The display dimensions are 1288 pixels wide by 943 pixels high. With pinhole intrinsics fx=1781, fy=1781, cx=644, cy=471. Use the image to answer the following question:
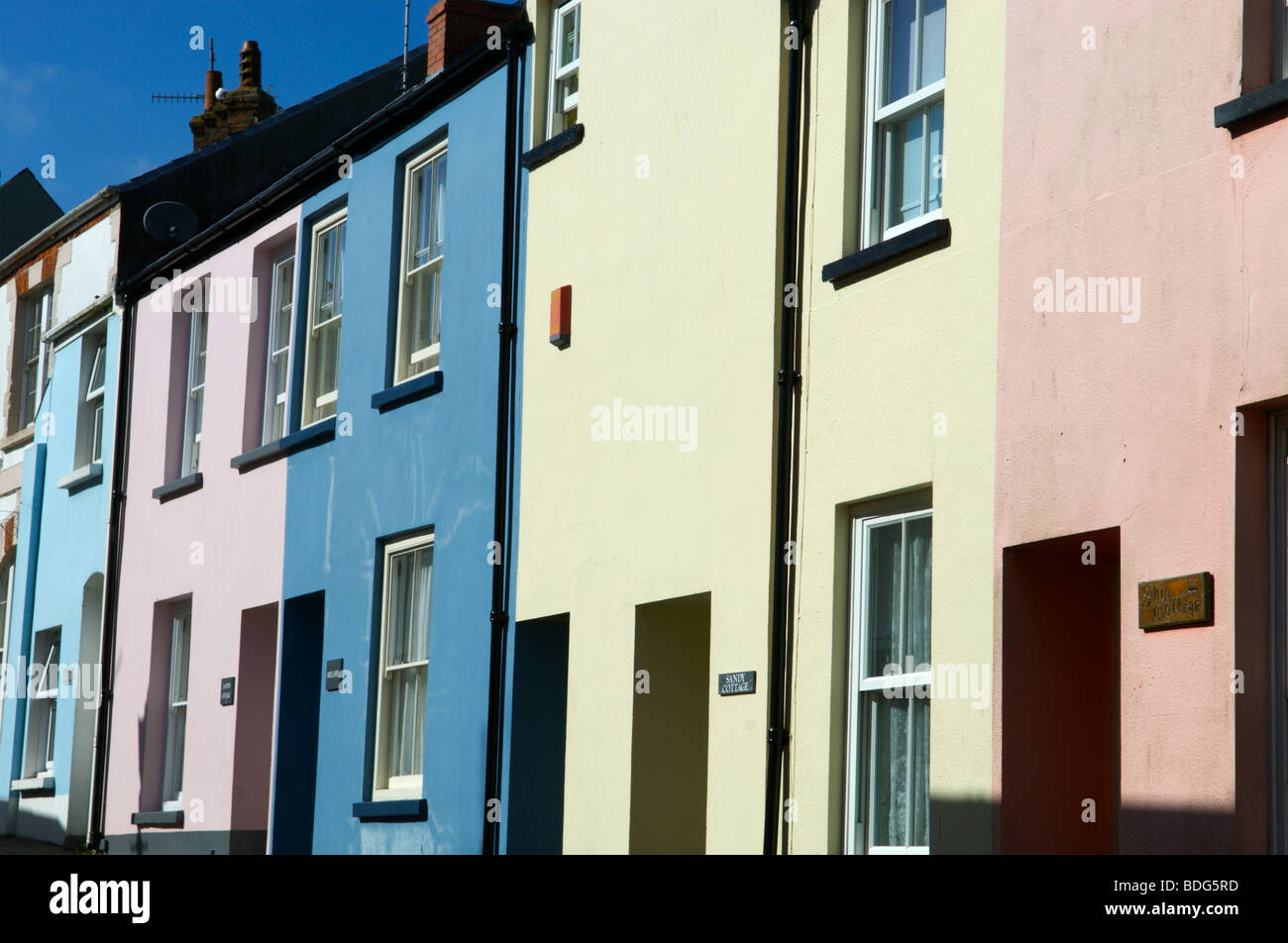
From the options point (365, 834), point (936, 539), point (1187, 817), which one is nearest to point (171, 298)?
point (365, 834)

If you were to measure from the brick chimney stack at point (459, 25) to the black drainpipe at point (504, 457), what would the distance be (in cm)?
301

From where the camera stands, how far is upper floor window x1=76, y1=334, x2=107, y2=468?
2080cm

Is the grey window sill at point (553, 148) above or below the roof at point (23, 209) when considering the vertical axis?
below

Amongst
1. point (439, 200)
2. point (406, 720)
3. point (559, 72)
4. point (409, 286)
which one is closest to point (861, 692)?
point (406, 720)

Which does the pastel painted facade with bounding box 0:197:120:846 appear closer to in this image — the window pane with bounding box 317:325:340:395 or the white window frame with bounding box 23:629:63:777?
the white window frame with bounding box 23:629:63:777

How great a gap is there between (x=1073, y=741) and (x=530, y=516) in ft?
16.9

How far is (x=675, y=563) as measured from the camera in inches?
421

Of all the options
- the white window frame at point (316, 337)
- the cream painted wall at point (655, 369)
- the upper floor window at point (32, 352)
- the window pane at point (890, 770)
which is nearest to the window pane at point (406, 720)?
the cream painted wall at point (655, 369)

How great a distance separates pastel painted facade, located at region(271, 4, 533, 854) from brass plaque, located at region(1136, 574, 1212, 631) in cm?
596

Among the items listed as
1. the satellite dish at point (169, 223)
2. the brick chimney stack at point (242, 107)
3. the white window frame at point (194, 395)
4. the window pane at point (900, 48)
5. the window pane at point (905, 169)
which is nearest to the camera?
the window pane at point (905, 169)

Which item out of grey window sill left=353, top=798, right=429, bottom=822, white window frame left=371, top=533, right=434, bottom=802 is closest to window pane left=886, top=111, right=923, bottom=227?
white window frame left=371, top=533, right=434, bottom=802

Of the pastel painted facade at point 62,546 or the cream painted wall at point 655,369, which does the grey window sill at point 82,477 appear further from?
the cream painted wall at point 655,369

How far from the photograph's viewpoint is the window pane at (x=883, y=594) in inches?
357

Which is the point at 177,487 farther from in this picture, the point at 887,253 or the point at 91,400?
the point at 887,253
